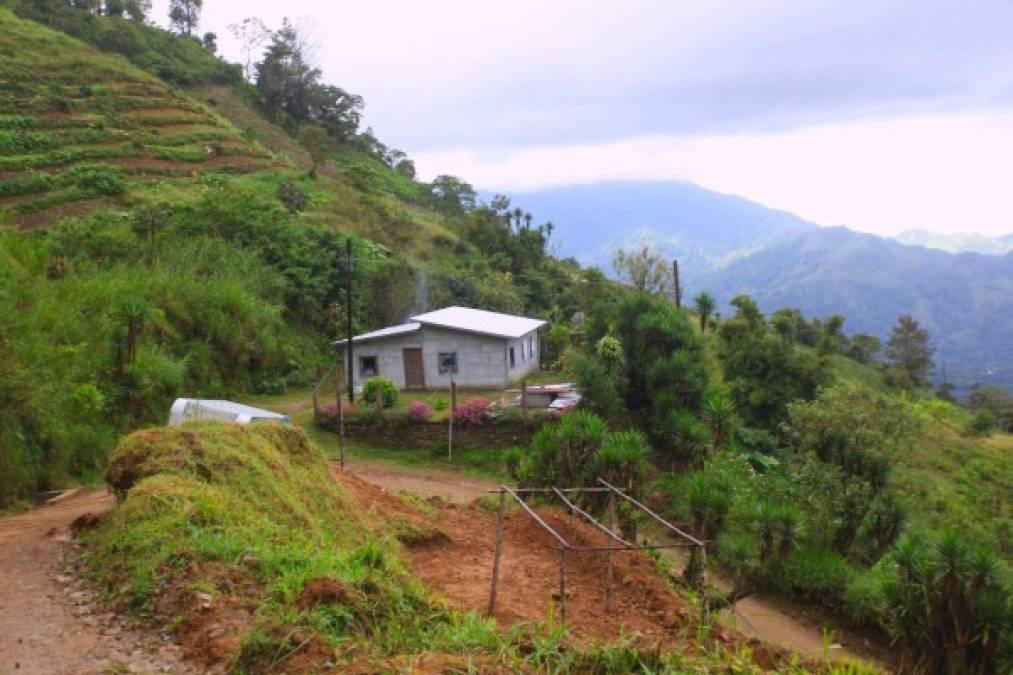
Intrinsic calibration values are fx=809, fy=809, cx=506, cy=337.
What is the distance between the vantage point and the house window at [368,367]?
95.3ft

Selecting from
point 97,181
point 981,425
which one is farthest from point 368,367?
point 981,425

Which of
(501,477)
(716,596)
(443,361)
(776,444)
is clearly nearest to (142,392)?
(501,477)

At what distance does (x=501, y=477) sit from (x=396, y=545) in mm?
9808

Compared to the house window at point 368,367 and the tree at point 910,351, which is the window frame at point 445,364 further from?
the tree at point 910,351

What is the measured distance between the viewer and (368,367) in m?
29.2

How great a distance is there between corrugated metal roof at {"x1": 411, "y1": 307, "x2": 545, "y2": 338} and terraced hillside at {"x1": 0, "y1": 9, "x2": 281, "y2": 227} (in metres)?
16.5

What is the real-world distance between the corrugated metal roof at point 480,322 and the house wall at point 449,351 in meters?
0.28

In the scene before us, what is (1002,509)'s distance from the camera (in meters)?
24.5

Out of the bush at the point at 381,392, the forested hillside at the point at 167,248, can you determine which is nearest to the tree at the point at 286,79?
the forested hillside at the point at 167,248

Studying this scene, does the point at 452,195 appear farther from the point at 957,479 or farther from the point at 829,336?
the point at 957,479

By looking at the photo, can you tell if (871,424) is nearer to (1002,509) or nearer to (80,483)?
(1002,509)

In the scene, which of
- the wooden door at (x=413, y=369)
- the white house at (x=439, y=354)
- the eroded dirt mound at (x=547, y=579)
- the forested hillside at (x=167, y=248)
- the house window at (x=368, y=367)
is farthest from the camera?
the house window at (x=368, y=367)

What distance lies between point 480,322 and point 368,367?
436 centimetres

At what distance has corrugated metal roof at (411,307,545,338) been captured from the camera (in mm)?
27953
